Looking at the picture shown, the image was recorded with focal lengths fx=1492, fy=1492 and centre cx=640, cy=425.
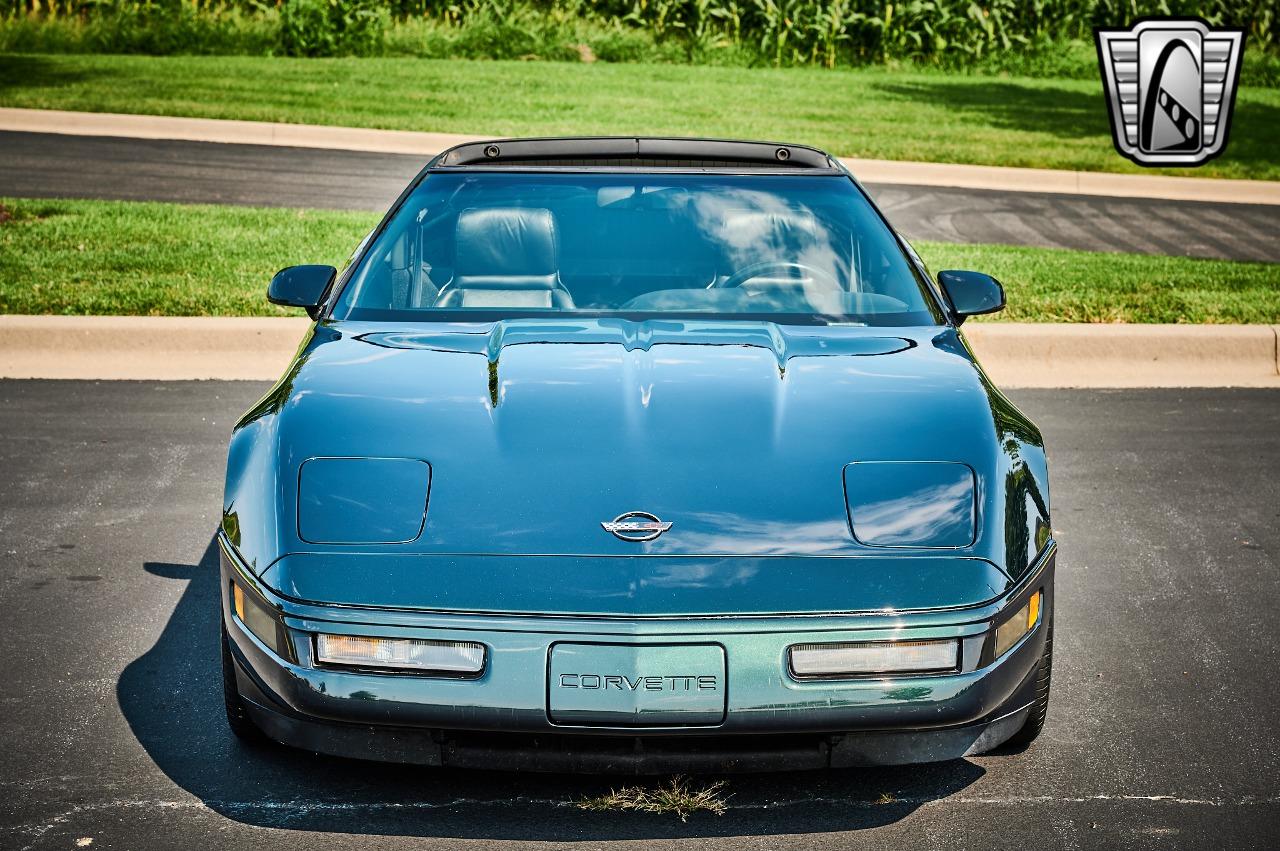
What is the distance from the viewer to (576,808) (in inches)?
137

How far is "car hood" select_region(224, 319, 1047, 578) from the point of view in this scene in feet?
10.8

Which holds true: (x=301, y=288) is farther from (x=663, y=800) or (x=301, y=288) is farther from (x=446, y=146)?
(x=446, y=146)

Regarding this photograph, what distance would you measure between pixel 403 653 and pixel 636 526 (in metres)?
0.57

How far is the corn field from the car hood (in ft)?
69.3

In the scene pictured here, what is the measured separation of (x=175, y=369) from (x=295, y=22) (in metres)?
16.6

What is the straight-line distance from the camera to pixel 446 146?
16.5 metres

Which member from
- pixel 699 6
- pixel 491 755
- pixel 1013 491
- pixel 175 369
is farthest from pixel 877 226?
pixel 699 6

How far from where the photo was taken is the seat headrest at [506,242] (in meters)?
4.73

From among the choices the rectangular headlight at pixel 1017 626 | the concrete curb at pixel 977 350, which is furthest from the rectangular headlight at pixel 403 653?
the concrete curb at pixel 977 350

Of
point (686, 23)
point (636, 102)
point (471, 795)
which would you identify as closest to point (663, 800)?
point (471, 795)

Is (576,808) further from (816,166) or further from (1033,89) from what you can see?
(1033,89)

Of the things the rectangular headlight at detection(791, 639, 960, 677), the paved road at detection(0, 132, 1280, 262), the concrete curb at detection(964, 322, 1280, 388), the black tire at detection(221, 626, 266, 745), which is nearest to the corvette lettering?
the rectangular headlight at detection(791, 639, 960, 677)

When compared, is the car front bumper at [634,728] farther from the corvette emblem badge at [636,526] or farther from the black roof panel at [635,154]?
the black roof panel at [635,154]

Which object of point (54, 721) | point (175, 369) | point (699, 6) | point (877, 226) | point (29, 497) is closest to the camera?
point (54, 721)
